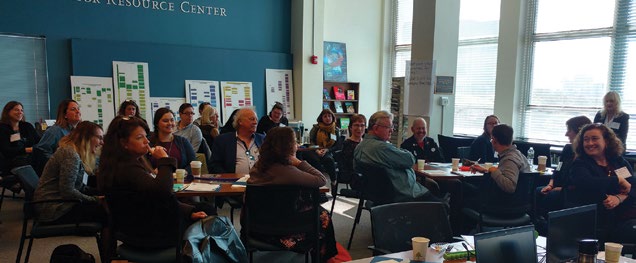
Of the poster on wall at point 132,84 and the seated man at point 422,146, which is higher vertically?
the poster on wall at point 132,84

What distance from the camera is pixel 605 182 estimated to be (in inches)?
124

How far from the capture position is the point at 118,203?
8.34 feet

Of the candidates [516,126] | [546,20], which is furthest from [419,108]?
[546,20]

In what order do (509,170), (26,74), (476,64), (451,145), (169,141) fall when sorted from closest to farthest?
(509,170) → (169,141) → (451,145) → (26,74) → (476,64)

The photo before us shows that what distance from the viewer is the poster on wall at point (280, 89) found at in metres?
8.70

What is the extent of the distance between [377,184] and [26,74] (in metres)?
5.52

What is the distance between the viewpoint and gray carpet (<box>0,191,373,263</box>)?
3820 millimetres

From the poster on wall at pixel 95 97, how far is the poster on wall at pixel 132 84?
0.36 feet

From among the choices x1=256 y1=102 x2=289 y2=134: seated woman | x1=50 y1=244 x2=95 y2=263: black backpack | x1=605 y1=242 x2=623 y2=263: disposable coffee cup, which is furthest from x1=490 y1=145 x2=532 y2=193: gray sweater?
x1=256 y1=102 x2=289 y2=134: seated woman

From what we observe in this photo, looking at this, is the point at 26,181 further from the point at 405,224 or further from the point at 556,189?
the point at 556,189

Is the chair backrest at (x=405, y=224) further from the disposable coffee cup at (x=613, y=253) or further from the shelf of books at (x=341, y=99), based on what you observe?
the shelf of books at (x=341, y=99)

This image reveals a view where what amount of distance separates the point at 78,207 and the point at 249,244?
131 centimetres

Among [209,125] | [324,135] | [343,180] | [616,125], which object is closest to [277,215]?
[343,180]

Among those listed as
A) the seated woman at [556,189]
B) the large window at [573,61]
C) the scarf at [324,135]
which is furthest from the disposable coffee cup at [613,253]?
the large window at [573,61]
